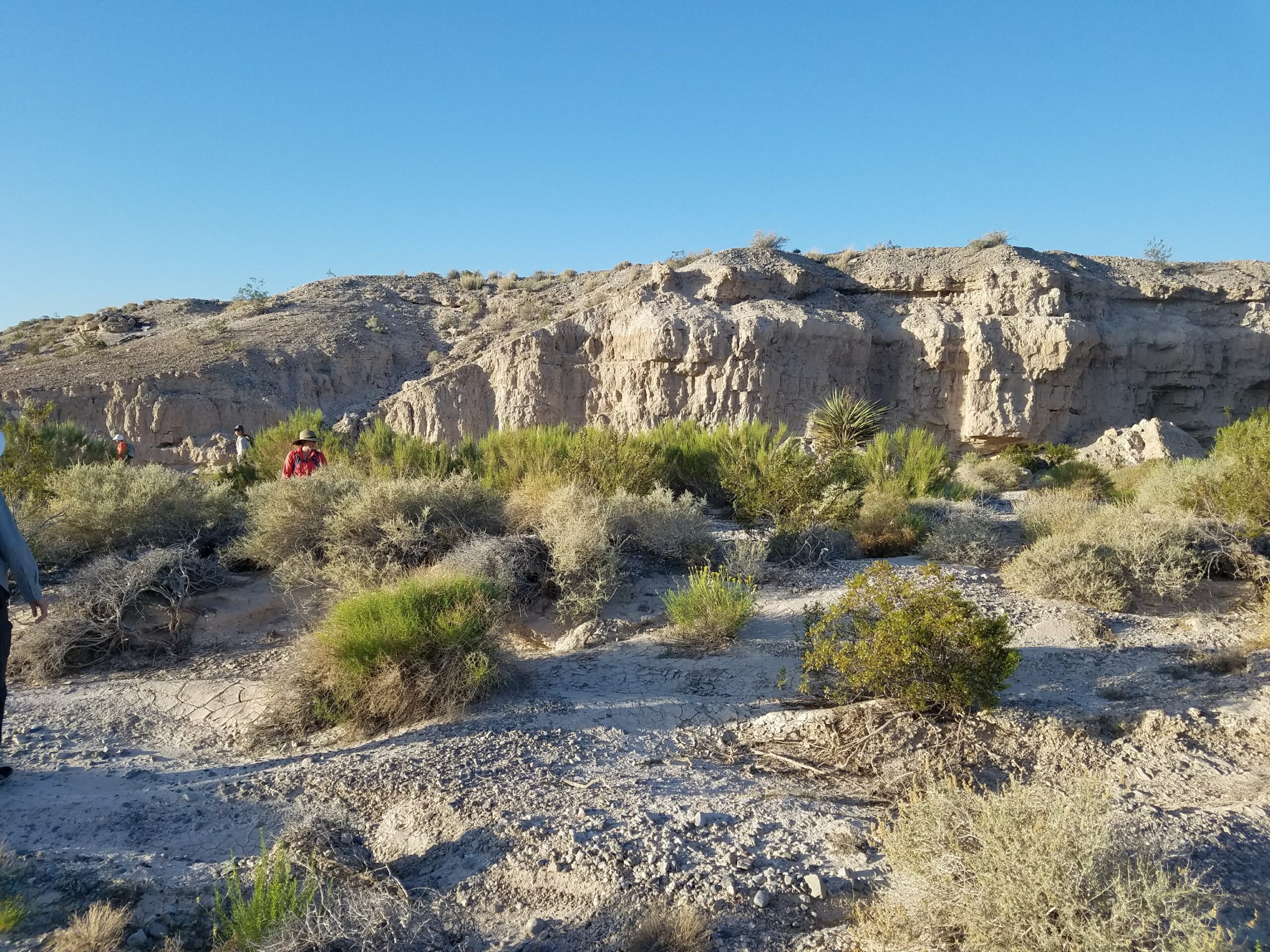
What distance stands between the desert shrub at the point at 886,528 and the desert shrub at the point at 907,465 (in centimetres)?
140

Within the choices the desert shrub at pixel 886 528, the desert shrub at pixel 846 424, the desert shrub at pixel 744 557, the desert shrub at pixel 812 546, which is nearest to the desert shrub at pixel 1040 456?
the desert shrub at pixel 846 424

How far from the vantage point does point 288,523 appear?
823 cm

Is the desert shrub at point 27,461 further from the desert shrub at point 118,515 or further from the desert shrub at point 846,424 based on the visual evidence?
the desert shrub at point 846,424

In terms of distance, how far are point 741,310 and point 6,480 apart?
73.8 feet

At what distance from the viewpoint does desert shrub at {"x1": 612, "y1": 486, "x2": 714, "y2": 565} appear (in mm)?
8383

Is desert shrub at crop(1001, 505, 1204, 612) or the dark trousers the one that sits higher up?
the dark trousers

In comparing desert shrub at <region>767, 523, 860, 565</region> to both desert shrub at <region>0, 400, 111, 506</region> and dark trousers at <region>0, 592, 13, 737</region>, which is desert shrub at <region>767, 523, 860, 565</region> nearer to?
dark trousers at <region>0, 592, 13, 737</region>

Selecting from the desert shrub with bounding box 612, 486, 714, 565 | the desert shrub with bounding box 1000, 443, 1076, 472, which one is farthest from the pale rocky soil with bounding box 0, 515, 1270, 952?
the desert shrub with bounding box 1000, 443, 1076, 472

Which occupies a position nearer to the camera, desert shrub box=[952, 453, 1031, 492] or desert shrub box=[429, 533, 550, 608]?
desert shrub box=[429, 533, 550, 608]

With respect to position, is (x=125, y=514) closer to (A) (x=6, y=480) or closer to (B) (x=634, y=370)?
(A) (x=6, y=480)

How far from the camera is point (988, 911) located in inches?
112

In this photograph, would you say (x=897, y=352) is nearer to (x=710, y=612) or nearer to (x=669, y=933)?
(x=710, y=612)

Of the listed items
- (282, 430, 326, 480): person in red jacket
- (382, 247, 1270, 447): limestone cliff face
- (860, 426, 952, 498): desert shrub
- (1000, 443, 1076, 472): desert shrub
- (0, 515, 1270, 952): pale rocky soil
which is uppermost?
(382, 247, 1270, 447): limestone cliff face

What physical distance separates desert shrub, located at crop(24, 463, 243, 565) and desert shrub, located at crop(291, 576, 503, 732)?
12.5 ft
